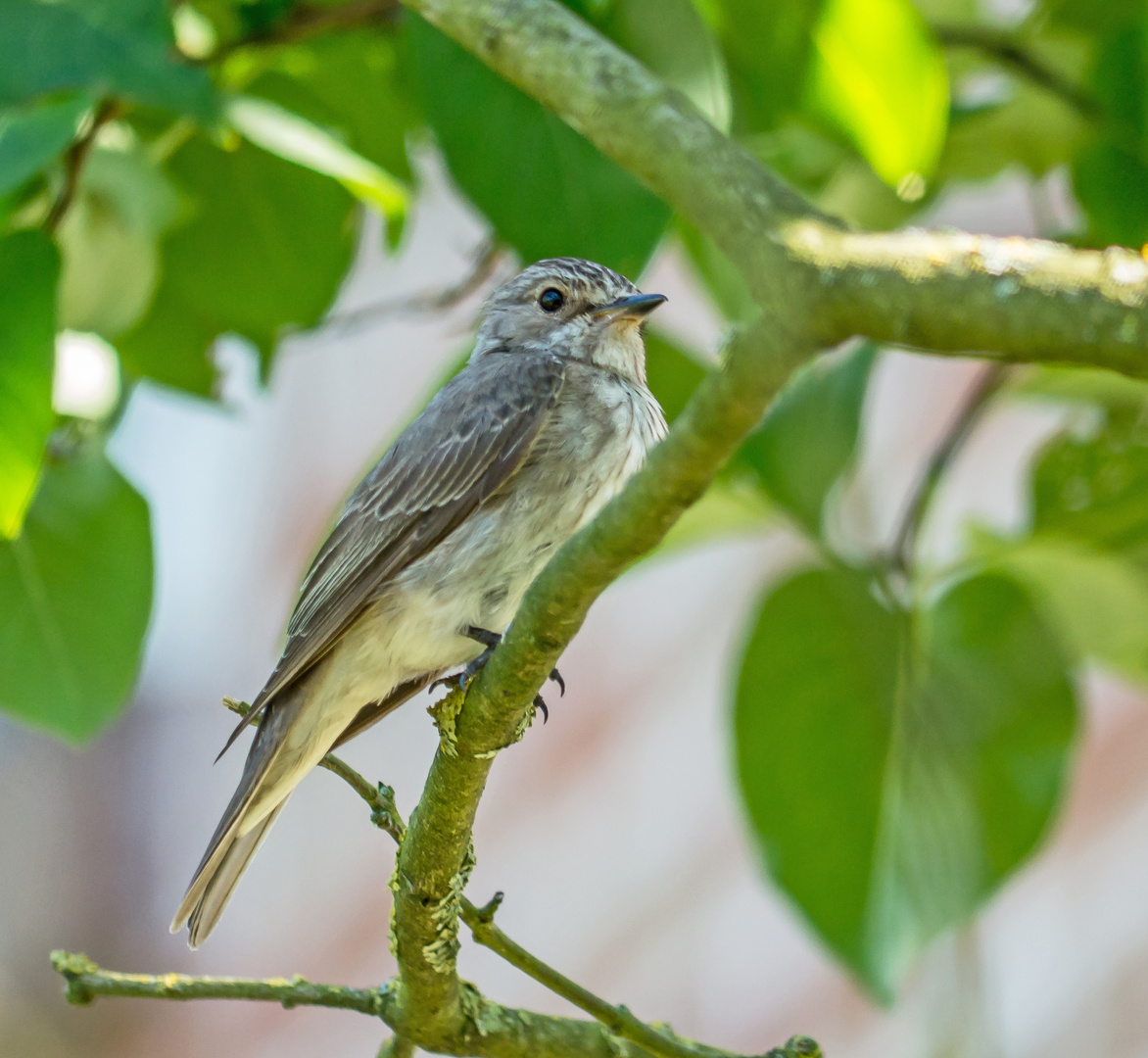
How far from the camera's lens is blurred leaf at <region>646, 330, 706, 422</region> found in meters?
1.71

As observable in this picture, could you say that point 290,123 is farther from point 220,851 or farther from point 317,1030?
point 317,1030

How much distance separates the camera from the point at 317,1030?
557cm

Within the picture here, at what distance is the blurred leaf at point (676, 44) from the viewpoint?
1258 mm

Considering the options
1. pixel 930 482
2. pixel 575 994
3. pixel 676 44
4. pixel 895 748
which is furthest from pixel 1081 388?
pixel 575 994

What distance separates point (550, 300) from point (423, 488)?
32 centimetres

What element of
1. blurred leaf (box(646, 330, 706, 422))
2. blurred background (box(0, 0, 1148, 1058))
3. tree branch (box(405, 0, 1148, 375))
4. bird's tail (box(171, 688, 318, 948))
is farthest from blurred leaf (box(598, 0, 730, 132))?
bird's tail (box(171, 688, 318, 948))

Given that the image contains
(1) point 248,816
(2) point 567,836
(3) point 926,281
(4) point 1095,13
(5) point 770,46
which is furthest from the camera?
(2) point 567,836

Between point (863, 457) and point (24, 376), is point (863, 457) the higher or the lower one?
the higher one

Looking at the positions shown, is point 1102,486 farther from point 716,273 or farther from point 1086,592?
point 716,273

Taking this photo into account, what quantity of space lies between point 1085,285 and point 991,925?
3954 mm

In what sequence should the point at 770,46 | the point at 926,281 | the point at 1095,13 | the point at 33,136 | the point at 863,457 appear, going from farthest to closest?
1. the point at 863,457
2. the point at 1095,13
3. the point at 770,46
4. the point at 33,136
5. the point at 926,281

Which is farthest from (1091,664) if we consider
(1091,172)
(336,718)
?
(336,718)

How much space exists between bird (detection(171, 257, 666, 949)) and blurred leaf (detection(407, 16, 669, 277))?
0.18 metres

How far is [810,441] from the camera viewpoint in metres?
Answer: 1.73
